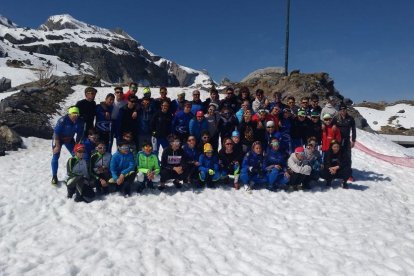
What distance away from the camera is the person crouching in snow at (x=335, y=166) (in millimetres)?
10117

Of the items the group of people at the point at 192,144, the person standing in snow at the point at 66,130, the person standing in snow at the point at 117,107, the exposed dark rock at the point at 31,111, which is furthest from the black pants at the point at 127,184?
the exposed dark rock at the point at 31,111

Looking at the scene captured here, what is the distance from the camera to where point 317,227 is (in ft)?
24.2

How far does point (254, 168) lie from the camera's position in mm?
9984

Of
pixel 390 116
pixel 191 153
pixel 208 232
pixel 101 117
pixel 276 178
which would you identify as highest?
pixel 390 116

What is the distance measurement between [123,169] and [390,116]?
4827 centimetres

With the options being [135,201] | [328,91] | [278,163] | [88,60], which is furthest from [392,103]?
[88,60]

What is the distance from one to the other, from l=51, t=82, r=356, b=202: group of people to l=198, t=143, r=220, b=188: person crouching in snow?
0.03 metres

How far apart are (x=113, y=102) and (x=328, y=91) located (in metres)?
22.4

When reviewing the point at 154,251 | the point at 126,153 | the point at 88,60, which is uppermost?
the point at 88,60

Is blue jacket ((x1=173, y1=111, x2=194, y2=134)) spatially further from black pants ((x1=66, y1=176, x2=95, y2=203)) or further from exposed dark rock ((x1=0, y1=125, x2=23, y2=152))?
exposed dark rock ((x1=0, y1=125, x2=23, y2=152))

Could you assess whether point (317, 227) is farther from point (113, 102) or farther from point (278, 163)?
point (113, 102)

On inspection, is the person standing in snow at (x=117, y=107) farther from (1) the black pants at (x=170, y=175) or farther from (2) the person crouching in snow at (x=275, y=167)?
(2) the person crouching in snow at (x=275, y=167)

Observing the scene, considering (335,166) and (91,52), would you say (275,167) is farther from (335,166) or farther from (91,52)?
(91,52)

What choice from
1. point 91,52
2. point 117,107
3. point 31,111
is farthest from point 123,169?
point 91,52
